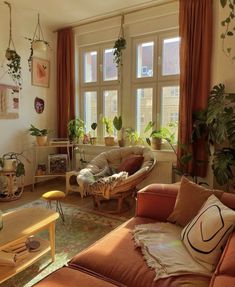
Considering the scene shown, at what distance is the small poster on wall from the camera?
159 inches

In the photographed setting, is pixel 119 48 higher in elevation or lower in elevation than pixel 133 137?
higher

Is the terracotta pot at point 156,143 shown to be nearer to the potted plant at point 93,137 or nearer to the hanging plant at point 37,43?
the potted plant at point 93,137

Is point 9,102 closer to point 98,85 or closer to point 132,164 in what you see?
point 98,85

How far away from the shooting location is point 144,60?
14.0 ft

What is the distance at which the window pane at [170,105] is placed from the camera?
402 centimetres

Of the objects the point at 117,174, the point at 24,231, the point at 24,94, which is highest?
the point at 24,94

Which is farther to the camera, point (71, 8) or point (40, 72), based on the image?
point (40, 72)

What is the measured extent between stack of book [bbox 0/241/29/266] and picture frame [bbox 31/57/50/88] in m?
3.22

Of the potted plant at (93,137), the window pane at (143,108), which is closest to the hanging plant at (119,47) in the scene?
the window pane at (143,108)

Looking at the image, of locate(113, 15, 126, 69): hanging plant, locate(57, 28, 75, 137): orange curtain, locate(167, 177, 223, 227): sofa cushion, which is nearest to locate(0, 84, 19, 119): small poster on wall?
locate(57, 28, 75, 137): orange curtain

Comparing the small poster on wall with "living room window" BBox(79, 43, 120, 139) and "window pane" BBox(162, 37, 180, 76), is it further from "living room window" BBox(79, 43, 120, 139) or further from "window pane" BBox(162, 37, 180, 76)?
"window pane" BBox(162, 37, 180, 76)

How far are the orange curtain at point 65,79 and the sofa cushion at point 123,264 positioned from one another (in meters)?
3.47

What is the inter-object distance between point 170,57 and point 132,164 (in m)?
1.77

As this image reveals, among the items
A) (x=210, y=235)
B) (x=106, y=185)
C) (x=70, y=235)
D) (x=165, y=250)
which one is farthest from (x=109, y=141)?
(x=210, y=235)
